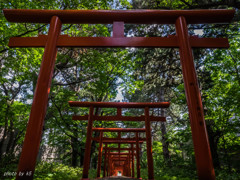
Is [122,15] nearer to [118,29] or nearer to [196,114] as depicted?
[118,29]

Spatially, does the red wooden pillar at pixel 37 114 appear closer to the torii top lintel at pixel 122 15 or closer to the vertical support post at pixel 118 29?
the torii top lintel at pixel 122 15

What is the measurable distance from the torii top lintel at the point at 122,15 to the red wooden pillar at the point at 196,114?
41 centimetres

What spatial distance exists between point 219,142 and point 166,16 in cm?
916

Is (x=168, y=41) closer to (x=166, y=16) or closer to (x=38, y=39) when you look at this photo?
(x=166, y=16)

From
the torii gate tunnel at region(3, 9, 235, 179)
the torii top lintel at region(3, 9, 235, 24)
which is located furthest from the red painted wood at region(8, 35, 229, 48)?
the torii top lintel at region(3, 9, 235, 24)

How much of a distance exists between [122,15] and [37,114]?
2505 millimetres

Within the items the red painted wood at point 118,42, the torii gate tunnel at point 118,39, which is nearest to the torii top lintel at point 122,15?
the torii gate tunnel at point 118,39

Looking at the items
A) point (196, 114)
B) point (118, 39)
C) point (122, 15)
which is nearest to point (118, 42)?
point (118, 39)

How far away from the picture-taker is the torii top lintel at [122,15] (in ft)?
9.52

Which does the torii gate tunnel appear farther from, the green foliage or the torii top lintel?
the green foliage

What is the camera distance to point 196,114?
2221 millimetres

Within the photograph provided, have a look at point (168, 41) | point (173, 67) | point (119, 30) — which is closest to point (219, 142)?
point (173, 67)

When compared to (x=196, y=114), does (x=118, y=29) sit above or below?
above

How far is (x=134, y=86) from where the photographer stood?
36.3 ft
